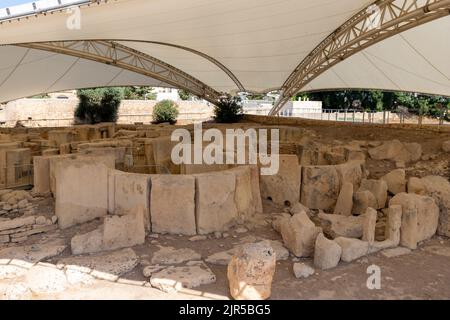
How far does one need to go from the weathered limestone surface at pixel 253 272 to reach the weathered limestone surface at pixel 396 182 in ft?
14.4

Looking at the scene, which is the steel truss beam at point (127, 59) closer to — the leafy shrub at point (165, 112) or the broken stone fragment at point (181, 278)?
the leafy shrub at point (165, 112)

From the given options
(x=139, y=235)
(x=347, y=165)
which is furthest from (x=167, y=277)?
(x=347, y=165)

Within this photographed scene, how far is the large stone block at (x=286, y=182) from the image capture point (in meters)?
7.63

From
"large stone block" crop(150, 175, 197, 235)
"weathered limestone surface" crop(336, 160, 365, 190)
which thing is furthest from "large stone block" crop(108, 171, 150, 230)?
"weathered limestone surface" crop(336, 160, 365, 190)

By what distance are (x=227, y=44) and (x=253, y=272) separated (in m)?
10.7

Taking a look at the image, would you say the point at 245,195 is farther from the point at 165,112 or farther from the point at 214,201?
the point at 165,112

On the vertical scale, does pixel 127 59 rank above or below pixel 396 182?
above

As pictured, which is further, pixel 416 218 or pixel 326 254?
pixel 416 218

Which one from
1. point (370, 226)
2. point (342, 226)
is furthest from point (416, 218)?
point (342, 226)

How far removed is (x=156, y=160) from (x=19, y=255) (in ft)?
15.4

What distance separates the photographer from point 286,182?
25.1 ft

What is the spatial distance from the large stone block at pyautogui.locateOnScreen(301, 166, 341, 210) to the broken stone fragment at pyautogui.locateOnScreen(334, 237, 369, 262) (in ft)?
6.65

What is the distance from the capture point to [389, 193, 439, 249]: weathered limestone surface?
19.3ft
